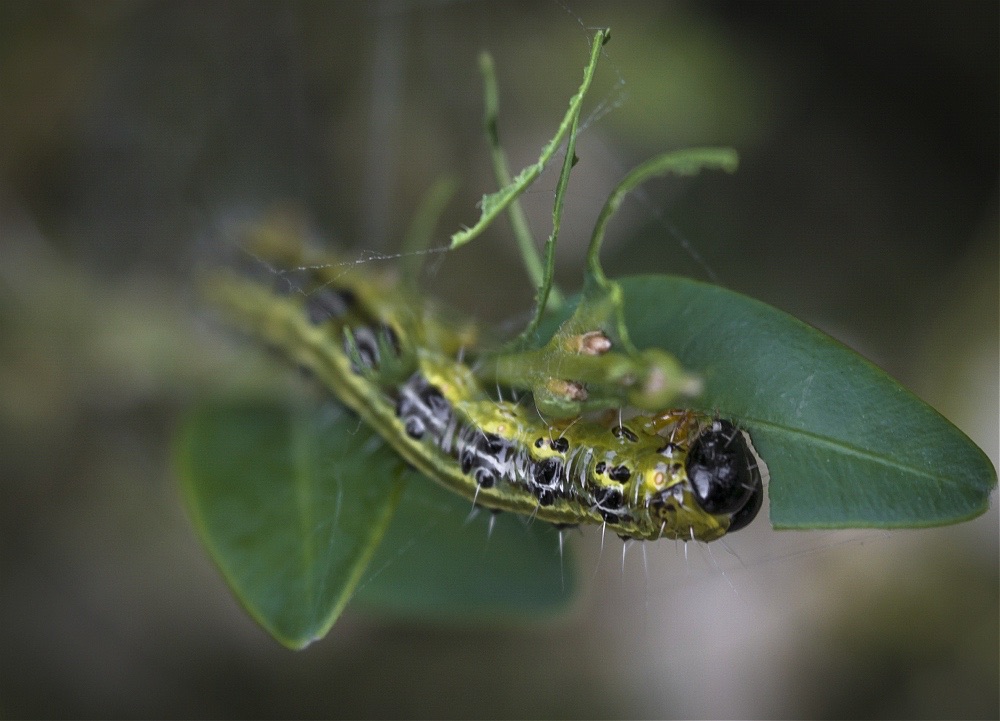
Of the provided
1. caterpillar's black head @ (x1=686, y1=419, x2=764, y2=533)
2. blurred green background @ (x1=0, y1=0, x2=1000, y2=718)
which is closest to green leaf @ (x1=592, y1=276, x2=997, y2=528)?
caterpillar's black head @ (x1=686, y1=419, x2=764, y2=533)

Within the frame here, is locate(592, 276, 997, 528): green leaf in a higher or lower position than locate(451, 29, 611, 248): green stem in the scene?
lower

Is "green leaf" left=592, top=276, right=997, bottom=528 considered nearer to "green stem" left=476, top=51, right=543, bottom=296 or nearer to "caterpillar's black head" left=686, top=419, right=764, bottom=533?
"caterpillar's black head" left=686, top=419, right=764, bottom=533

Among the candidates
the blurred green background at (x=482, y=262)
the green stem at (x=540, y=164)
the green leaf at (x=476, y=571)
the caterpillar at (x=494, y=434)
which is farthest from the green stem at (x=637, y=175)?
the blurred green background at (x=482, y=262)

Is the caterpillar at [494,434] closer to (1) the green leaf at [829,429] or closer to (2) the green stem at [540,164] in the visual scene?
(1) the green leaf at [829,429]

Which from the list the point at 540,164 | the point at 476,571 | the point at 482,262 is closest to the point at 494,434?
the point at 540,164

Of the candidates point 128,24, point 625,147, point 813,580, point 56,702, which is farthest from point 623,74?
point 56,702

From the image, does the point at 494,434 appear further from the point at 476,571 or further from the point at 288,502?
the point at 476,571
